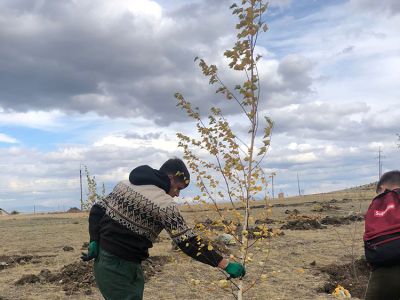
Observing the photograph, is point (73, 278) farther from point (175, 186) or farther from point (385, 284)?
point (385, 284)

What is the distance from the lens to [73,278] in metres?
8.59

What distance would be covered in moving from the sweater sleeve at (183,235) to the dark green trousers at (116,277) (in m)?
0.46

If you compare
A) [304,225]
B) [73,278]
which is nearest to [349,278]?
[73,278]

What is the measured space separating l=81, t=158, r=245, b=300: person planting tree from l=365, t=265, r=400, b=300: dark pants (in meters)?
A: 1.33

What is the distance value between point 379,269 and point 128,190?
2.22 metres

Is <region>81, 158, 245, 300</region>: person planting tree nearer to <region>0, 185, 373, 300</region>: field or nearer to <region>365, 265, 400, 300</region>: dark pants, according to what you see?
<region>0, 185, 373, 300</region>: field

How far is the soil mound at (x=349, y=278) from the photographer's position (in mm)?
7824

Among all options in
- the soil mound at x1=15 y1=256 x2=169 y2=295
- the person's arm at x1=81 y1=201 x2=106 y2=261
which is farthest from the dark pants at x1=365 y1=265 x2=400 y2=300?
the soil mound at x1=15 y1=256 x2=169 y2=295

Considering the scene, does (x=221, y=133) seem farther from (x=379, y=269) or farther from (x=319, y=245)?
(x=319, y=245)

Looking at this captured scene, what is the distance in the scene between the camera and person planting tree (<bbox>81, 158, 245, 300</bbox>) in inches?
129

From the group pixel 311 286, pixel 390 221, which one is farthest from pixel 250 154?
pixel 311 286

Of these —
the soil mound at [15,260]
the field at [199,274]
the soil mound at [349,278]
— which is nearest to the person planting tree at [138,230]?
the field at [199,274]

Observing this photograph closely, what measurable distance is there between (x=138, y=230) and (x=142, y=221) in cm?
8

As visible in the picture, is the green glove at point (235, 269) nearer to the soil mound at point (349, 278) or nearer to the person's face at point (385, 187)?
the person's face at point (385, 187)
